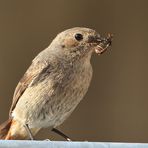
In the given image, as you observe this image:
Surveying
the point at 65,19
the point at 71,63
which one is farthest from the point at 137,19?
the point at 71,63

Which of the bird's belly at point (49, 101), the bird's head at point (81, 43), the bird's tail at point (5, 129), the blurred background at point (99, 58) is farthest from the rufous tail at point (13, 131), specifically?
the blurred background at point (99, 58)

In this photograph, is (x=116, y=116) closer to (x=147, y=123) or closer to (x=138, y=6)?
(x=147, y=123)

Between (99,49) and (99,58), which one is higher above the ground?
(99,49)

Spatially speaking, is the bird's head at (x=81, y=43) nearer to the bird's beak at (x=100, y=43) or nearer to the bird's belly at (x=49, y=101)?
the bird's beak at (x=100, y=43)

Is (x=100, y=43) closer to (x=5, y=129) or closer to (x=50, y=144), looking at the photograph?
(x=5, y=129)

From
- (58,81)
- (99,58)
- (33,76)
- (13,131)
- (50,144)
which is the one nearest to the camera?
(50,144)

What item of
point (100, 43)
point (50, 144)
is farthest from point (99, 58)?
point (50, 144)

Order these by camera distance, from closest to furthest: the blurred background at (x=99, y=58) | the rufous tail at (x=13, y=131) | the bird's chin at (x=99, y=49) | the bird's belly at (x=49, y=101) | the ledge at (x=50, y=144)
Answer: the ledge at (x=50, y=144)
the bird's belly at (x=49, y=101)
the bird's chin at (x=99, y=49)
the rufous tail at (x=13, y=131)
the blurred background at (x=99, y=58)
